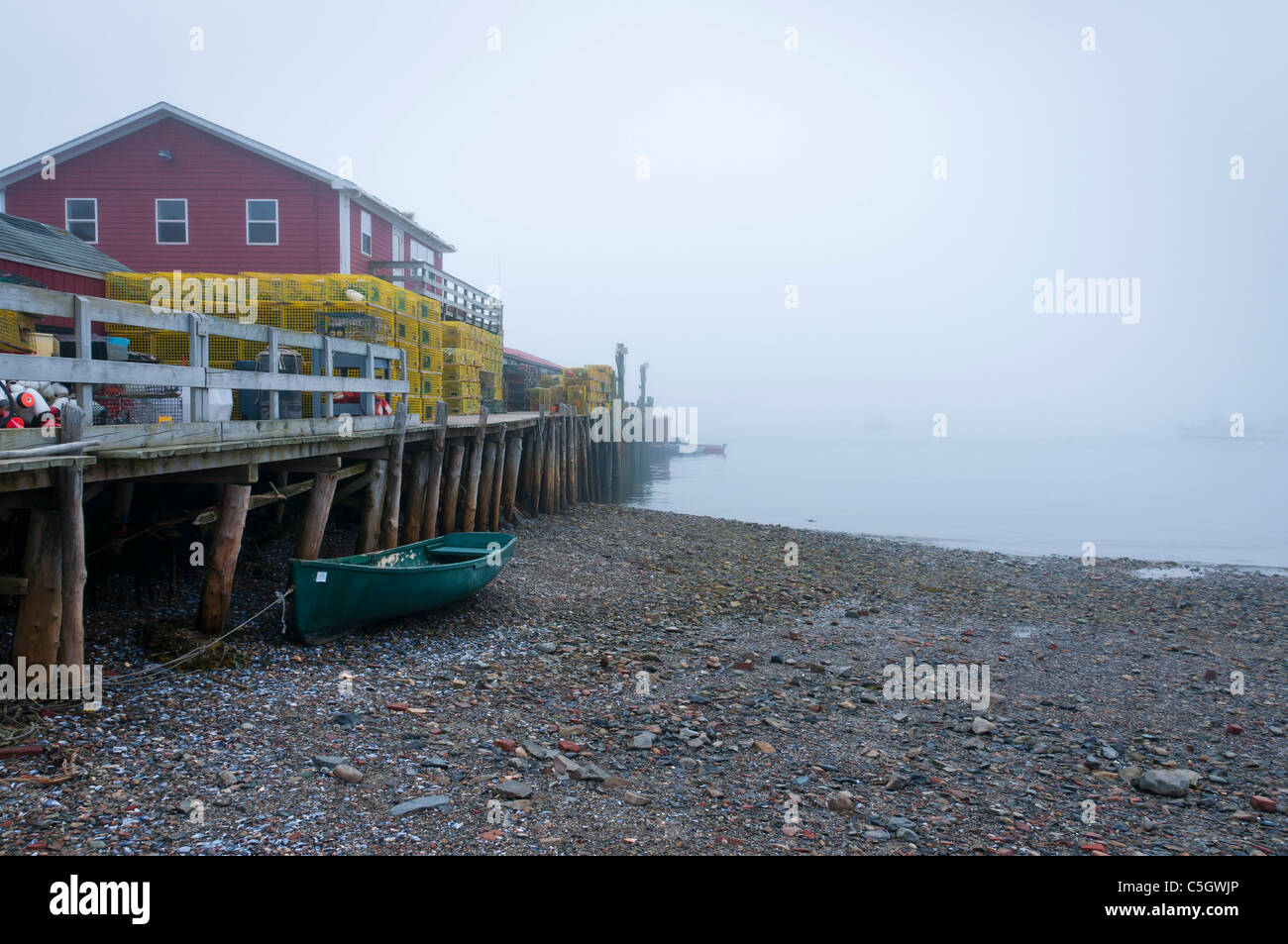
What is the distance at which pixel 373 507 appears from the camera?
12.4m

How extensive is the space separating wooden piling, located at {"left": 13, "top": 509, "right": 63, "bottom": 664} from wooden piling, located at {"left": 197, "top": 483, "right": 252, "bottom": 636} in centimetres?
219

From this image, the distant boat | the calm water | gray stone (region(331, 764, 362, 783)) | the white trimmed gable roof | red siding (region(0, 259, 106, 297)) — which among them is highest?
the white trimmed gable roof

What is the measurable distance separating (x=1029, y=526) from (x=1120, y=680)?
85.4 feet

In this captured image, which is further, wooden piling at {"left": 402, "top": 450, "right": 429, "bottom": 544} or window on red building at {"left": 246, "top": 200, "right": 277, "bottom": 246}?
window on red building at {"left": 246, "top": 200, "right": 277, "bottom": 246}

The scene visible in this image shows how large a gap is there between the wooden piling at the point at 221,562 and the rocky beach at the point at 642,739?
1.34 ft

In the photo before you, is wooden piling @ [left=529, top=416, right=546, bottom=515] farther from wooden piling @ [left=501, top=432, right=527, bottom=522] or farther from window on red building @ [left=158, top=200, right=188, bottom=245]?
window on red building @ [left=158, top=200, right=188, bottom=245]

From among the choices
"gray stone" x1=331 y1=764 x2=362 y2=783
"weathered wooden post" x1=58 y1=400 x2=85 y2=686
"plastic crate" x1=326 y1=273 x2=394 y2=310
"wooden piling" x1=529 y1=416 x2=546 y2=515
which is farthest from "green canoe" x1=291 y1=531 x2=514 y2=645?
"wooden piling" x1=529 y1=416 x2=546 y2=515

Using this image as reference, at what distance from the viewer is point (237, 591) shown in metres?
10.7

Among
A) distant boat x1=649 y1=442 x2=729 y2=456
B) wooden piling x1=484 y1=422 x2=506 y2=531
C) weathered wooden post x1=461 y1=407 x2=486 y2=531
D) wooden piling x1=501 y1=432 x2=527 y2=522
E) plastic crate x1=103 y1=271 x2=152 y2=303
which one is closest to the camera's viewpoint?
plastic crate x1=103 y1=271 x2=152 y2=303

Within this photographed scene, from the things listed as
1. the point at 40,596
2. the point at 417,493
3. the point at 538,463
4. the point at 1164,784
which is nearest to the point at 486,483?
the point at 417,493

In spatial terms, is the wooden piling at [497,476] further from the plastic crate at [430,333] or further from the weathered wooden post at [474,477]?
the plastic crate at [430,333]

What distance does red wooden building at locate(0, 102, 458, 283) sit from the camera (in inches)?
878

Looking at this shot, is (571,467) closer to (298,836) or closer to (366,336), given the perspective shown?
(366,336)

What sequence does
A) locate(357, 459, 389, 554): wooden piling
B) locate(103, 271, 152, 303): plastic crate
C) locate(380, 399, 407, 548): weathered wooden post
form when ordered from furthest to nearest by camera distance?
locate(103, 271, 152, 303): plastic crate → locate(380, 399, 407, 548): weathered wooden post → locate(357, 459, 389, 554): wooden piling
